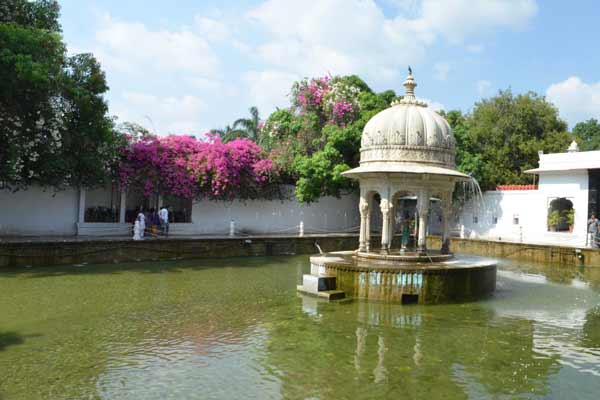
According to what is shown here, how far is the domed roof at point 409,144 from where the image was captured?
538 inches

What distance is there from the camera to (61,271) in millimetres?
15875

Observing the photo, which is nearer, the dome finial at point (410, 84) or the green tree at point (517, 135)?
the dome finial at point (410, 84)

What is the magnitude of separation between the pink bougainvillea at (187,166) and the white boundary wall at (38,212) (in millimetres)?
2671

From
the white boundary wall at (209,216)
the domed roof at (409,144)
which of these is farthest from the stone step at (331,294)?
the white boundary wall at (209,216)

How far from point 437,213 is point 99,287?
23.1 metres

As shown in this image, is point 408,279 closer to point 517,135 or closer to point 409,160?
point 409,160

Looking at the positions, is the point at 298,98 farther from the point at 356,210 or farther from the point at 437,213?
the point at 437,213

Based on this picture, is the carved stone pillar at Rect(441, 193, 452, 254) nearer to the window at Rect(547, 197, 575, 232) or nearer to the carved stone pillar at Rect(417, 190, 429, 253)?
the carved stone pillar at Rect(417, 190, 429, 253)

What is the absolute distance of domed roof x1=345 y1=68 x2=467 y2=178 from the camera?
1366 centimetres

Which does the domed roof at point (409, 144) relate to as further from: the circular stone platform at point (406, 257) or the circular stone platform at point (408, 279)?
the circular stone platform at point (408, 279)

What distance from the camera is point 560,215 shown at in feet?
91.2

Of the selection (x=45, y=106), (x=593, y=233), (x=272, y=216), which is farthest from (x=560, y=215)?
(x=45, y=106)

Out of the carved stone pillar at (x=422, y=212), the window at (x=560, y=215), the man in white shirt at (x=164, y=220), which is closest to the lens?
the carved stone pillar at (x=422, y=212)

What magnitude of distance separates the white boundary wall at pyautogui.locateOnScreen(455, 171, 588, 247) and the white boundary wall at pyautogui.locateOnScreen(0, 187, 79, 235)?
69.9ft
